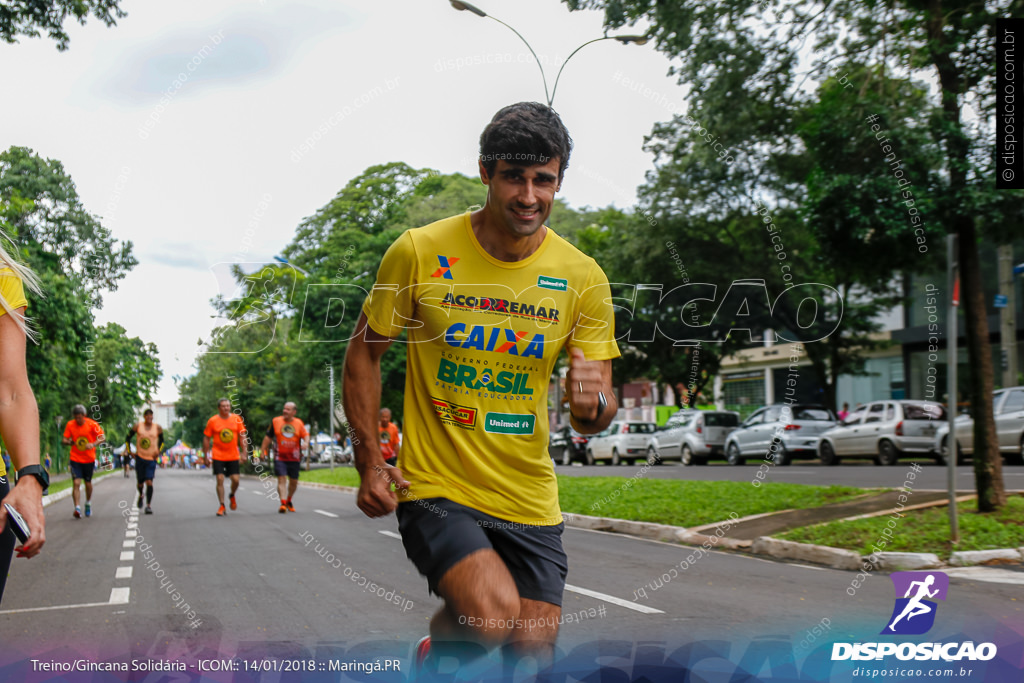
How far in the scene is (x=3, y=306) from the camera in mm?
2525

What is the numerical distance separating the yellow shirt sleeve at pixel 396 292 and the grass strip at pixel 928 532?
21.6 ft

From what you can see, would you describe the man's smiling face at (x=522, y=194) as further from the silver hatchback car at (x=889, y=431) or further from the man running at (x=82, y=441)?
the silver hatchback car at (x=889, y=431)

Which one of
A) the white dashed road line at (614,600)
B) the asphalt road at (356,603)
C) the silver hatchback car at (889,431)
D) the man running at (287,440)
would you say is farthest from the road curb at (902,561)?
the silver hatchback car at (889,431)

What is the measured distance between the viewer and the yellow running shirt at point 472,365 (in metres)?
2.71

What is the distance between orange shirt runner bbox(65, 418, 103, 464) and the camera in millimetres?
14047

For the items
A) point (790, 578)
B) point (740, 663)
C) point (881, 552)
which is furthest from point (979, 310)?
point (740, 663)

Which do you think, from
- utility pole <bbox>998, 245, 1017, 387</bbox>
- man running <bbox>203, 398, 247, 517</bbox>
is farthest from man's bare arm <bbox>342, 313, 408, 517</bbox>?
utility pole <bbox>998, 245, 1017, 387</bbox>

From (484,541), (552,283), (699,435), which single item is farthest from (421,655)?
(699,435)

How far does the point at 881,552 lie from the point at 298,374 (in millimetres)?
18204

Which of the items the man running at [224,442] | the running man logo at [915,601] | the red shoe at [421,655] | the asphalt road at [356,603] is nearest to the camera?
the red shoe at [421,655]

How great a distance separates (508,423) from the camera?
8.99ft

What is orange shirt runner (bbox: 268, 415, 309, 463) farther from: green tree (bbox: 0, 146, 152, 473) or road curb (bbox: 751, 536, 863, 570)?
road curb (bbox: 751, 536, 863, 570)

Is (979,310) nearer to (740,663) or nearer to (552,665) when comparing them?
(740,663)

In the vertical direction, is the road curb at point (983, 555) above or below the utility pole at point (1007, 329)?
below
